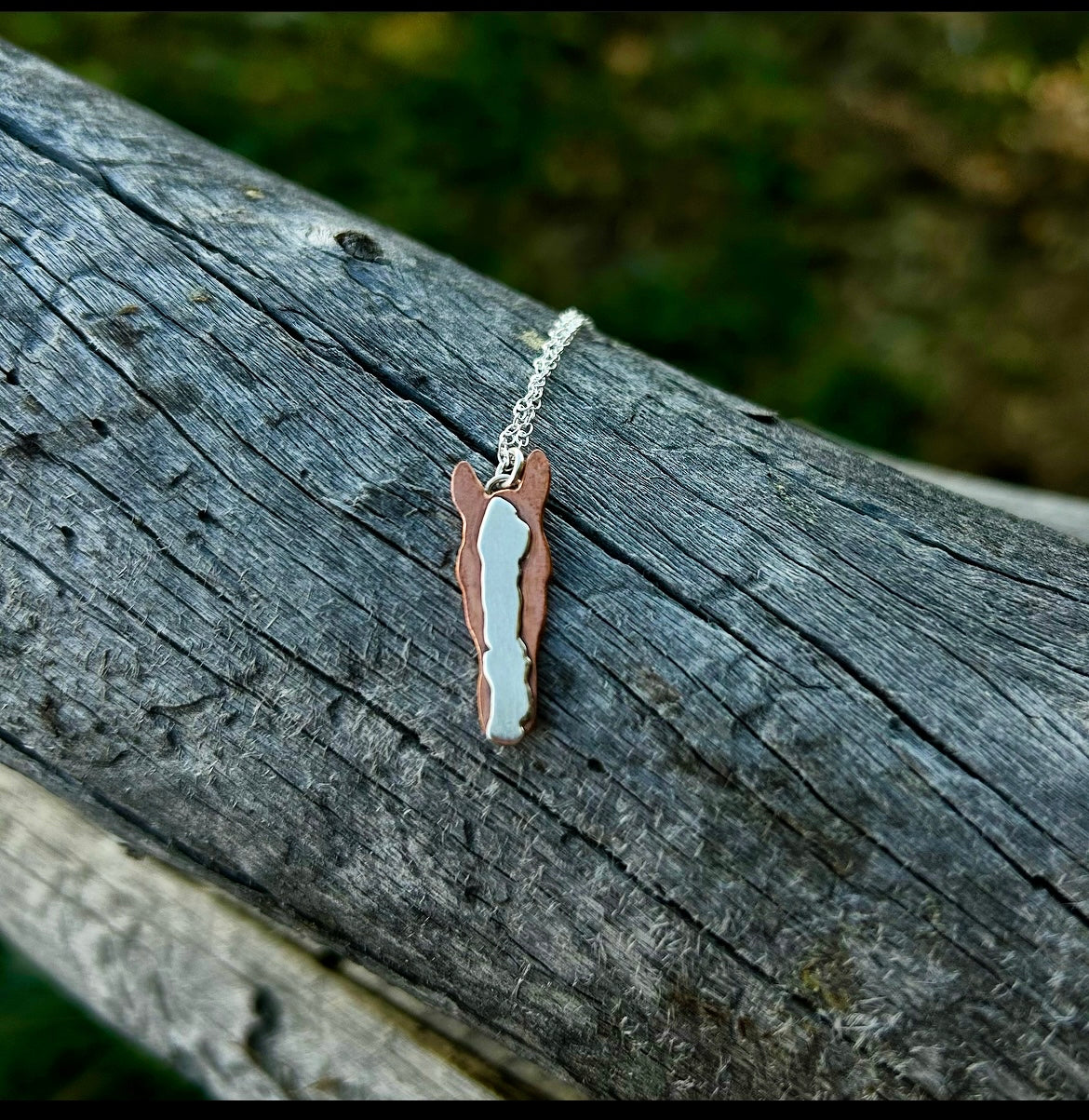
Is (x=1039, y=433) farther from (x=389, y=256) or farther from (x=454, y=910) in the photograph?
(x=454, y=910)

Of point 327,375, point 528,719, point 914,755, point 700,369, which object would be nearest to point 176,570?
point 327,375

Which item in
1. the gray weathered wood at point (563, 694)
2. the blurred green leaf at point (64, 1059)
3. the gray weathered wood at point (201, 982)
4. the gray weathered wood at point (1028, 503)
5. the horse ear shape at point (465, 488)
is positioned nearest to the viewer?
the gray weathered wood at point (563, 694)

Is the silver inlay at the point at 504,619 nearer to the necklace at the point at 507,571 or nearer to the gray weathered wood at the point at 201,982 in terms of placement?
the necklace at the point at 507,571

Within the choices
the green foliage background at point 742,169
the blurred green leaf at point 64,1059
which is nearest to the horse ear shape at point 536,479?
the blurred green leaf at point 64,1059

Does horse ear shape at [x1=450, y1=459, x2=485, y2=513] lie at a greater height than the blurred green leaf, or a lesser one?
greater

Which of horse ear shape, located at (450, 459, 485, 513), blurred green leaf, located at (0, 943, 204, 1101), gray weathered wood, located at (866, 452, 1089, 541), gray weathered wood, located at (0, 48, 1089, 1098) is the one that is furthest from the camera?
blurred green leaf, located at (0, 943, 204, 1101)

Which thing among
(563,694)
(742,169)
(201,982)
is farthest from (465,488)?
(742,169)

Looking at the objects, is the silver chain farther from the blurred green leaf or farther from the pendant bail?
the blurred green leaf

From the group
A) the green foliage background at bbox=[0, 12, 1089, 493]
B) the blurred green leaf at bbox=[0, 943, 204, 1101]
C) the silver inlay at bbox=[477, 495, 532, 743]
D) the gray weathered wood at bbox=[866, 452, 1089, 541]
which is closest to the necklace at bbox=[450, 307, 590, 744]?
the silver inlay at bbox=[477, 495, 532, 743]
